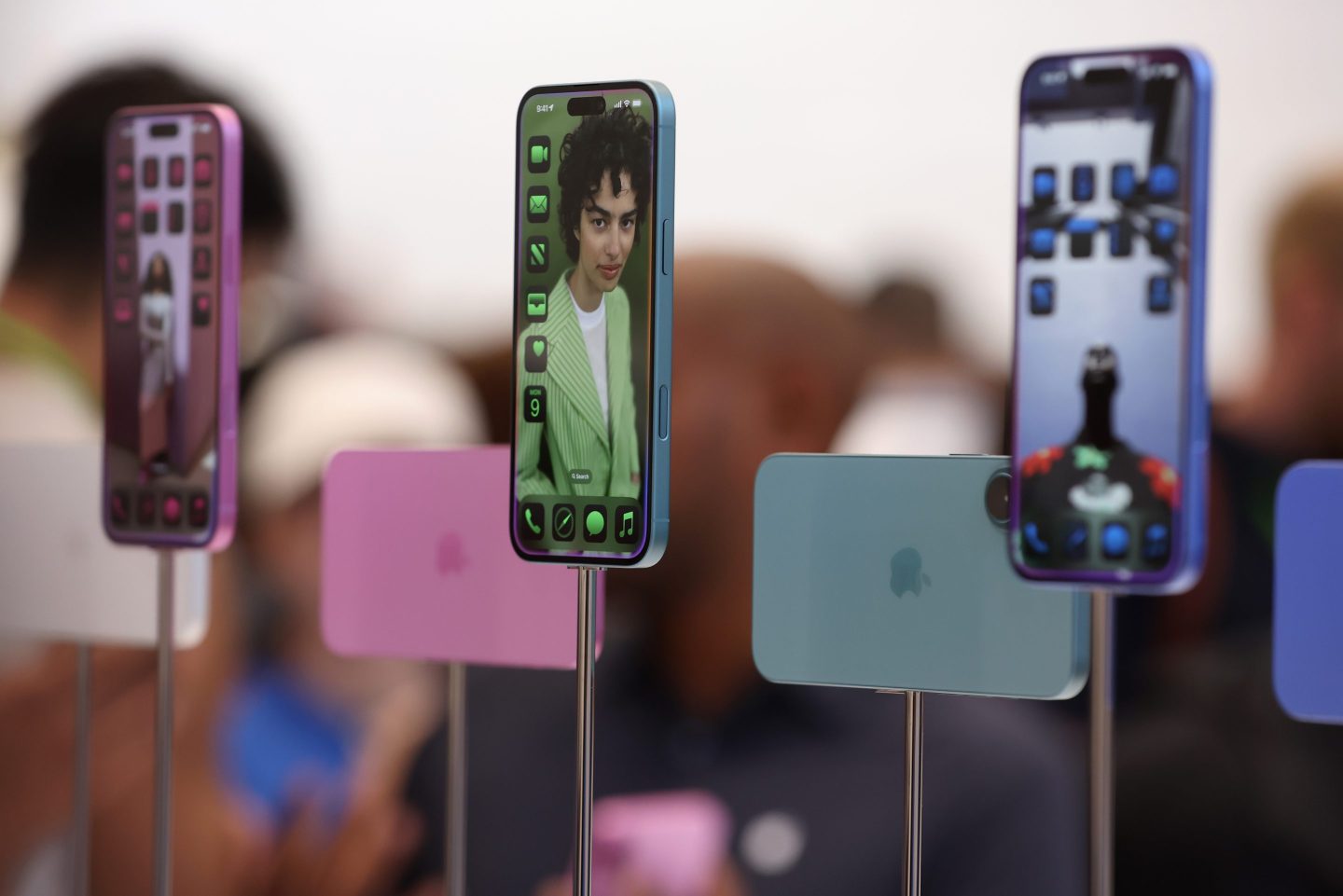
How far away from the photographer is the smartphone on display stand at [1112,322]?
0.91 meters

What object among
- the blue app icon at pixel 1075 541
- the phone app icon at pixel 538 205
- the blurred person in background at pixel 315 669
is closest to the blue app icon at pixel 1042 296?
the blue app icon at pixel 1075 541

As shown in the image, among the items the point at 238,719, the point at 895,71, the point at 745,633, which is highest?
the point at 895,71

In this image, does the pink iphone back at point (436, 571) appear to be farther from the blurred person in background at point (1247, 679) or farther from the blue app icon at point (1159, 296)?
the blurred person in background at point (1247, 679)

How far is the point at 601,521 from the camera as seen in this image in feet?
3.51

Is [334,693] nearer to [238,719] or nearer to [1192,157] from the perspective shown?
[238,719]

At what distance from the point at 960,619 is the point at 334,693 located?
3.47 ft

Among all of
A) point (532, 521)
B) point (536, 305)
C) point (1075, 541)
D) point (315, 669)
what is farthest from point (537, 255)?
point (315, 669)

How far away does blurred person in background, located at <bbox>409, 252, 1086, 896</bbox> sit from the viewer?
61.8 inches

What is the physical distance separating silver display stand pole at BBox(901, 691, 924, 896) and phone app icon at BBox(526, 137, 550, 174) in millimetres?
472

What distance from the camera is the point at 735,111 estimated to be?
1.67m

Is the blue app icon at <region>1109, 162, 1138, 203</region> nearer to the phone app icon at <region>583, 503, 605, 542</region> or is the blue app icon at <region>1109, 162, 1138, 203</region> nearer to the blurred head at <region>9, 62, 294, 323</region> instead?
the phone app icon at <region>583, 503, 605, 542</region>

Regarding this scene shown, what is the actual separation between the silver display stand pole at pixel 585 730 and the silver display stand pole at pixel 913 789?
0.76 ft

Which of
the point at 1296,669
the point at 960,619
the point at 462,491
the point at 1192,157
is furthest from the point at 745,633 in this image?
the point at 1192,157

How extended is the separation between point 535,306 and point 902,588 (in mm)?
342
